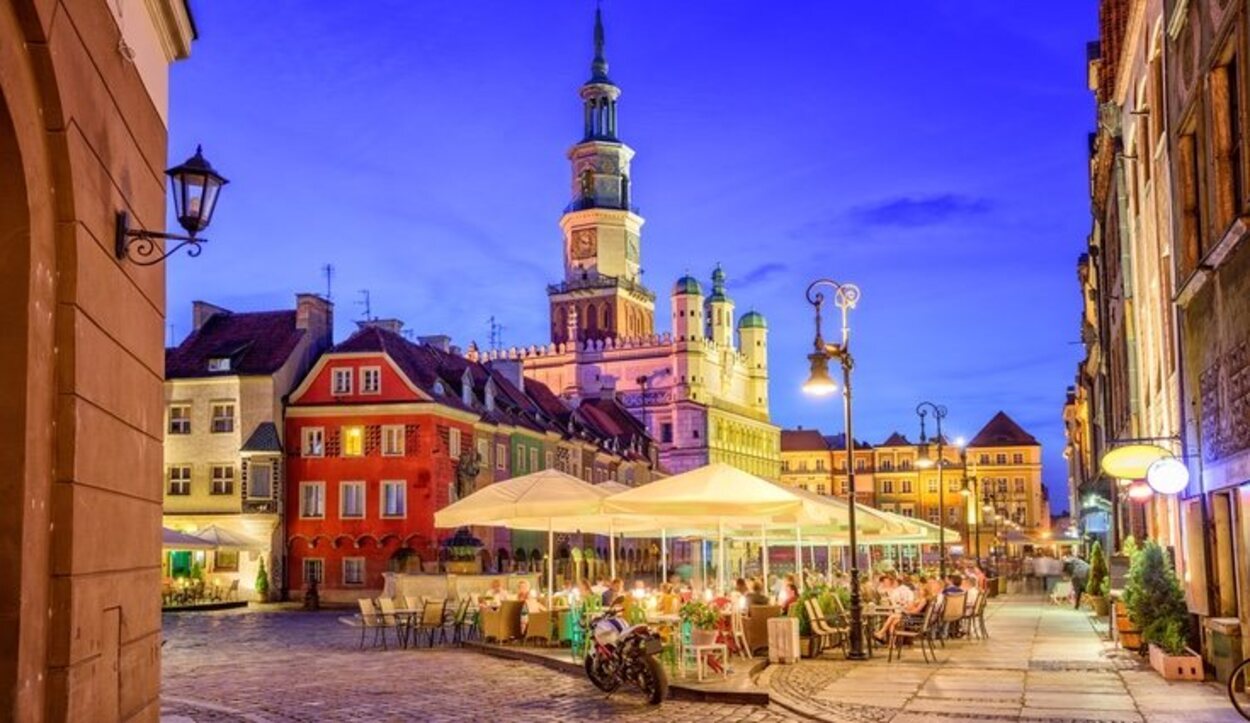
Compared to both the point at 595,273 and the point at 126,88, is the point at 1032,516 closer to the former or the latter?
the point at 595,273

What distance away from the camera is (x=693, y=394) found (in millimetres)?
117312

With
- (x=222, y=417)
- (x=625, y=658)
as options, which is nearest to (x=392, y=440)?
(x=222, y=417)

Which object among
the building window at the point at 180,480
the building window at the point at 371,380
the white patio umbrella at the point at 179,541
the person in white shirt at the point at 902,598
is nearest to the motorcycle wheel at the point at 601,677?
the person in white shirt at the point at 902,598

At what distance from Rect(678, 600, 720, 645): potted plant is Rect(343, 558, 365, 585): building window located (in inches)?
1399

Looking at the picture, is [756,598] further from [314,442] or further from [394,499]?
[314,442]

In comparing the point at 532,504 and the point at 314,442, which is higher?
the point at 314,442

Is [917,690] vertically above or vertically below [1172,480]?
below

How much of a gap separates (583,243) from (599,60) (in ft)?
73.7

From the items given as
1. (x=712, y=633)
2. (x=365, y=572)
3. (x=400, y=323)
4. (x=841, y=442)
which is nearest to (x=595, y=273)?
(x=841, y=442)

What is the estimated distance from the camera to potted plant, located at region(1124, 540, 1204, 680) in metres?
17.5

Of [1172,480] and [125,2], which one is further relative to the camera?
[1172,480]

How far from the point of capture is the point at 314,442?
54375mm

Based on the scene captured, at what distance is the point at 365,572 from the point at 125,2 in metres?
44.7

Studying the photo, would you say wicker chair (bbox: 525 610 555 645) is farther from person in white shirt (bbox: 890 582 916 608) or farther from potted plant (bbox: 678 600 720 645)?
person in white shirt (bbox: 890 582 916 608)
